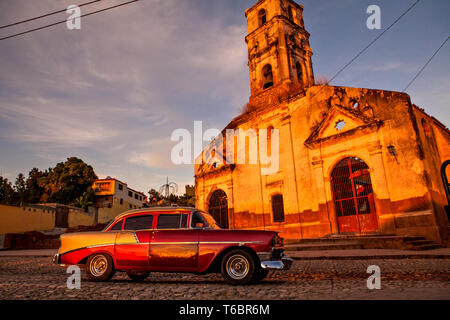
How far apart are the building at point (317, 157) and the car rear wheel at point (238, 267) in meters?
10.3

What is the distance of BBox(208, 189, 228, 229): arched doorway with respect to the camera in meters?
20.5

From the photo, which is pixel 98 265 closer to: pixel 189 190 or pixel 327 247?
pixel 327 247

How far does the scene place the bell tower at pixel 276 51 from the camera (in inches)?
771

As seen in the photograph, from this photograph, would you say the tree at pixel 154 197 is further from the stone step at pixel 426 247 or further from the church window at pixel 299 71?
the stone step at pixel 426 247

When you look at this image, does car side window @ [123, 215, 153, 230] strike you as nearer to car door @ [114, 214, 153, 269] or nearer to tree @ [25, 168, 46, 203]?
car door @ [114, 214, 153, 269]

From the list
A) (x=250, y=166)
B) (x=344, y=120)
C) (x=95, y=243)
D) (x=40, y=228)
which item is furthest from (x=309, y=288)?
(x=40, y=228)

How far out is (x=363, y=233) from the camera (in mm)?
13375

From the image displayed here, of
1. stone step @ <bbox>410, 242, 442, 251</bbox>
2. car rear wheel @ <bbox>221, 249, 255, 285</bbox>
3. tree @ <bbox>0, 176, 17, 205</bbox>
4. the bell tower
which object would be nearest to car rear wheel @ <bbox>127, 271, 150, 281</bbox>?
car rear wheel @ <bbox>221, 249, 255, 285</bbox>

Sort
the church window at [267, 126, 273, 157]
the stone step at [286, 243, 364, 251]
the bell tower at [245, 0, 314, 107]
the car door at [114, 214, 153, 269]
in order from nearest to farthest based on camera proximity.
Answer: the car door at [114, 214, 153, 269] → the stone step at [286, 243, 364, 251] → the church window at [267, 126, 273, 157] → the bell tower at [245, 0, 314, 107]

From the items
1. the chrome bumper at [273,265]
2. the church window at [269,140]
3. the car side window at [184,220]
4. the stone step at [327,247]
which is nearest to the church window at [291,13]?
the church window at [269,140]

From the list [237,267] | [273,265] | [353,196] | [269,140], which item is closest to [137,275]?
[237,267]

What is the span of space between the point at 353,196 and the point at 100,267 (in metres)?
12.6

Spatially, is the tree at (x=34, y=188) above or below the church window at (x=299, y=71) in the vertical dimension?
below

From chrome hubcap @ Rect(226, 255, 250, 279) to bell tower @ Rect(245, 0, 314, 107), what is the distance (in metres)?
15.1
